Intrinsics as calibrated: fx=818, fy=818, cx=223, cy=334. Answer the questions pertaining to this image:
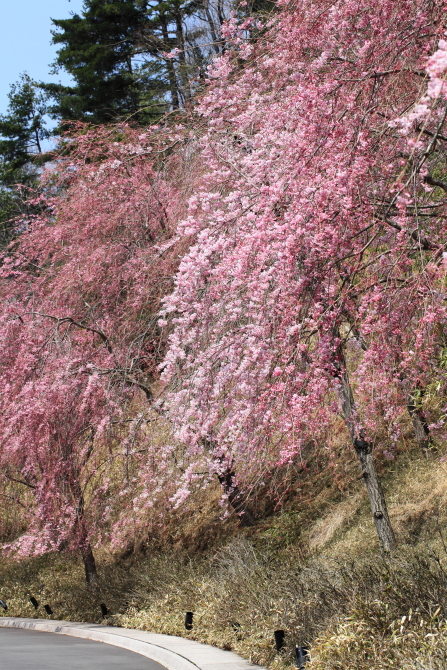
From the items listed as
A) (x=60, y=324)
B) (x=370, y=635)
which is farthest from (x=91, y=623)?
(x=370, y=635)

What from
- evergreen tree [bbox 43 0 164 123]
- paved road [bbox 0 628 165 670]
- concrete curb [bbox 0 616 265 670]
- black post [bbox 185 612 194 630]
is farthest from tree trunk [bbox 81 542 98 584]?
evergreen tree [bbox 43 0 164 123]

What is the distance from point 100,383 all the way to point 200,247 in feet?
22.6

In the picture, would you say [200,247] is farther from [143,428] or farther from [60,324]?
[60,324]

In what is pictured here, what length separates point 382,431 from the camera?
17.1 m

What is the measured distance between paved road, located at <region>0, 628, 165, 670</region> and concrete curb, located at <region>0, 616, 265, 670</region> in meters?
0.18

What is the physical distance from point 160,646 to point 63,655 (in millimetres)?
1558

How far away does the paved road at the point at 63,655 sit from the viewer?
35.7 feet

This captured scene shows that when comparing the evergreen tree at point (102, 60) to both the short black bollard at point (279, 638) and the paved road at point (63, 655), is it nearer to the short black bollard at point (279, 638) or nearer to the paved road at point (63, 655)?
the paved road at point (63, 655)

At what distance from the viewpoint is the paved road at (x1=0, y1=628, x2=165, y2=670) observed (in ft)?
35.7

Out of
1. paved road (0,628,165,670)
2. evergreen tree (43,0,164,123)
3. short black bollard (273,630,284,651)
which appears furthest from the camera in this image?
evergreen tree (43,0,164,123)

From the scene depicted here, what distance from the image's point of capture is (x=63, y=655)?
1233 centimetres

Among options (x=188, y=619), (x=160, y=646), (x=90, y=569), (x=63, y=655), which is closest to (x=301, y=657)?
(x=160, y=646)

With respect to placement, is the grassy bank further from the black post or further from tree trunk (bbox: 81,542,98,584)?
tree trunk (bbox: 81,542,98,584)

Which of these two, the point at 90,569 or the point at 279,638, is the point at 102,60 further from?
the point at 279,638
